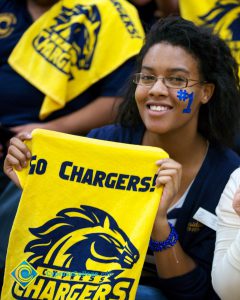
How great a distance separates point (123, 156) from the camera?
2.44 meters

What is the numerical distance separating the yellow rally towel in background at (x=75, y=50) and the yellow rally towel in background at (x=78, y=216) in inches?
35.6

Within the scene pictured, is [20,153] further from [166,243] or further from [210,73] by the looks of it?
[210,73]

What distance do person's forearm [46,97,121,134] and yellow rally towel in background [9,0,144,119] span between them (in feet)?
0.25

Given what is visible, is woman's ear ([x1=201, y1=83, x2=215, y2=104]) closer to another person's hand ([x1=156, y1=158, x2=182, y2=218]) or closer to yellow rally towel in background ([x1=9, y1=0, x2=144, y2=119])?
another person's hand ([x1=156, y1=158, x2=182, y2=218])


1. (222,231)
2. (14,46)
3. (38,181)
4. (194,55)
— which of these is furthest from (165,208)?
(14,46)

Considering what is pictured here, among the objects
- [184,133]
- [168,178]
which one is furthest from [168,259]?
[184,133]

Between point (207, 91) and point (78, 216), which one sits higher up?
point (207, 91)

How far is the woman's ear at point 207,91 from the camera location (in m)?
2.78

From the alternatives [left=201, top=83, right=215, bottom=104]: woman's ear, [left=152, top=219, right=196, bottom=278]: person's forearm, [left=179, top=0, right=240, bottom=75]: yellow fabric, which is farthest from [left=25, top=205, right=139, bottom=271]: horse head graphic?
[left=179, top=0, right=240, bottom=75]: yellow fabric

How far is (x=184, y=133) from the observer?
9.14 feet

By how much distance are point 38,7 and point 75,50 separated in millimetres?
332

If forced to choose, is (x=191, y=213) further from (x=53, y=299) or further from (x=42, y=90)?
(x=42, y=90)

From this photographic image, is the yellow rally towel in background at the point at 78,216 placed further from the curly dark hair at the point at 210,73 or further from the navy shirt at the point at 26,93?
the navy shirt at the point at 26,93

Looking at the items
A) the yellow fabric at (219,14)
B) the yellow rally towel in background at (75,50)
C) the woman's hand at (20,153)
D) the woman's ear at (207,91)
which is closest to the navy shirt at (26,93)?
the yellow rally towel in background at (75,50)
